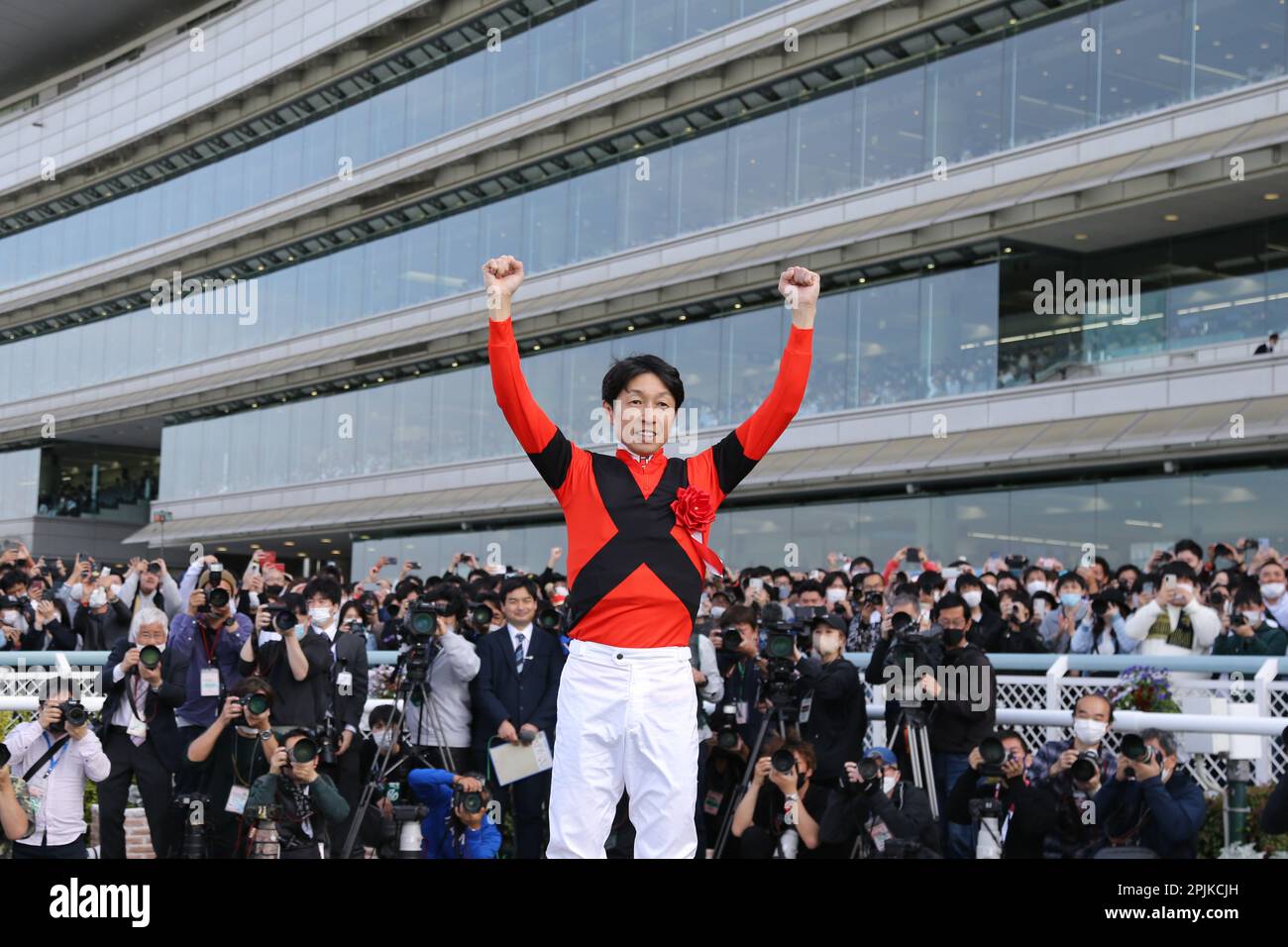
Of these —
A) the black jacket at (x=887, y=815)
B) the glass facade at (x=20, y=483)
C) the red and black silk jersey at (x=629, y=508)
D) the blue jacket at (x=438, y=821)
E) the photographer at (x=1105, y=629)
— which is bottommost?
the blue jacket at (x=438, y=821)

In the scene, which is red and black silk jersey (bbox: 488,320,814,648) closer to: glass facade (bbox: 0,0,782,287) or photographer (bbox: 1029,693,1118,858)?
photographer (bbox: 1029,693,1118,858)

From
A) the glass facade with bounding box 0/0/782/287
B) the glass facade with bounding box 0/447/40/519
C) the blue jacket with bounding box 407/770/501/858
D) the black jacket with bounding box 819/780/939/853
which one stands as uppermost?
the glass facade with bounding box 0/0/782/287

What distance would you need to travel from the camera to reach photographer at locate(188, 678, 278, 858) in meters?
7.57

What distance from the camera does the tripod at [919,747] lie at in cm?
751

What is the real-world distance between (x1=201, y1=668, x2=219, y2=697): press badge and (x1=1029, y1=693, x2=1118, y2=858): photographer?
180 inches

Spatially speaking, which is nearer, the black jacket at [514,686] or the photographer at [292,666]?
the photographer at [292,666]

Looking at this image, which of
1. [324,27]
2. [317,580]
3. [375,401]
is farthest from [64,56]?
[317,580]

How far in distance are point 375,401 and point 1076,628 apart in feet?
75.5

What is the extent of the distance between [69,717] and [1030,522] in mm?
15132

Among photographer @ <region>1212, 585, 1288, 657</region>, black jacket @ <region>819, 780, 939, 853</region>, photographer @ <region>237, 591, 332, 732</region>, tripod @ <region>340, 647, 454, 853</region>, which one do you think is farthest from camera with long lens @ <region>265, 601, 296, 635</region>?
photographer @ <region>1212, 585, 1288, 657</region>

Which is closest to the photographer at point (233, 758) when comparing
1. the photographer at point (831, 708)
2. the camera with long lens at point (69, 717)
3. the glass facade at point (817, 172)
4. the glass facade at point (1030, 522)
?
the camera with long lens at point (69, 717)

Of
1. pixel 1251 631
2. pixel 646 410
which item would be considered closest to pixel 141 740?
pixel 646 410

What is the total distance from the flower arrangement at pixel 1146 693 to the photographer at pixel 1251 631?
57.2 inches

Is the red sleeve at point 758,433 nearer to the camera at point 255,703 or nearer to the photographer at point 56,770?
the camera at point 255,703
